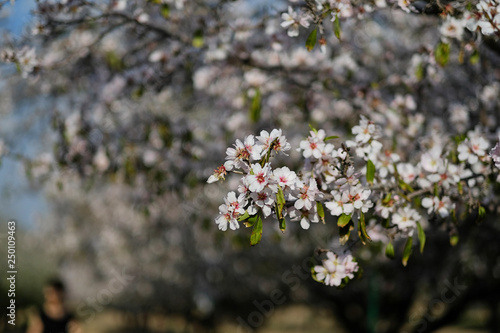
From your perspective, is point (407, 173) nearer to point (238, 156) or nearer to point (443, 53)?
point (443, 53)

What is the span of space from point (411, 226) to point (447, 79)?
129 inches

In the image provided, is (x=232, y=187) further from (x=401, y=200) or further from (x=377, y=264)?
(x=401, y=200)

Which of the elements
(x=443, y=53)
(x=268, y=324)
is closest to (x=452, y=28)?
(x=443, y=53)

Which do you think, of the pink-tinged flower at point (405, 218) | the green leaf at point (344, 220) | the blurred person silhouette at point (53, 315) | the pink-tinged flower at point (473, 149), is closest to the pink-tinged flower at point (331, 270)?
the green leaf at point (344, 220)

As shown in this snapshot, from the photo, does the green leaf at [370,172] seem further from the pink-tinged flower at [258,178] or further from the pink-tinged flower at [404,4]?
the pink-tinged flower at [404,4]

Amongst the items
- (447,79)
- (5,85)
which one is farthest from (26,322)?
(447,79)

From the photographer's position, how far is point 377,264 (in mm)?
6746

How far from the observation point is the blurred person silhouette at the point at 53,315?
16.5ft

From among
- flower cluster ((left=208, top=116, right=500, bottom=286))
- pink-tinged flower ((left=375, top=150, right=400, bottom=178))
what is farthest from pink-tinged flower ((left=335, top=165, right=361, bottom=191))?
pink-tinged flower ((left=375, top=150, right=400, bottom=178))

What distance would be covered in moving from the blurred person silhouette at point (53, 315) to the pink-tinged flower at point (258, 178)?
368 centimetres

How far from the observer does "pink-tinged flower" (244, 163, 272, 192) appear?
2162 millimetres

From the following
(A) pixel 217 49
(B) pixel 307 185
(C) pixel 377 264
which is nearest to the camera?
(B) pixel 307 185

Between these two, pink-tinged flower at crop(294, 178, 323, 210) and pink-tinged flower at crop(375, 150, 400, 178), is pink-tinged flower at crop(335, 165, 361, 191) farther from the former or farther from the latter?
Answer: pink-tinged flower at crop(375, 150, 400, 178)

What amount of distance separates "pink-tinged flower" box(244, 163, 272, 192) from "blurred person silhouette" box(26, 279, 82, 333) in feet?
12.1
